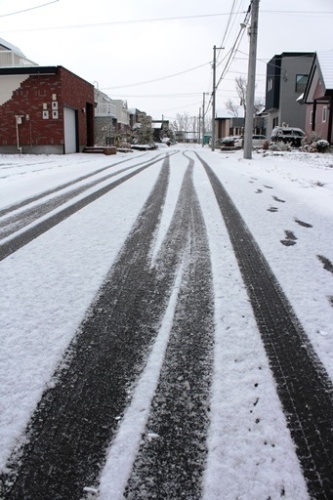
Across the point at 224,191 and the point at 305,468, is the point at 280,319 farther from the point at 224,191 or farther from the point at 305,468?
the point at 224,191

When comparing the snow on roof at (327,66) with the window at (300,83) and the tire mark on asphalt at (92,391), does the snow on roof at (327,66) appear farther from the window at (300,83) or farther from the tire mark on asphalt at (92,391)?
the tire mark on asphalt at (92,391)

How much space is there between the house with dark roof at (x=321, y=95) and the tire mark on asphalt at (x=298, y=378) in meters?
21.9

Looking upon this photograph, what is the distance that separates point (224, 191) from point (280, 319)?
5.40m

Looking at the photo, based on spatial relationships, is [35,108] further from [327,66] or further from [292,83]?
[292,83]

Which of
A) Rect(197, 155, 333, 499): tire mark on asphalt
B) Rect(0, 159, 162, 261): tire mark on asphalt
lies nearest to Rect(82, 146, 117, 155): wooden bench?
Rect(0, 159, 162, 261): tire mark on asphalt

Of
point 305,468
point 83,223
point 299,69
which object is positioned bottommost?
point 305,468

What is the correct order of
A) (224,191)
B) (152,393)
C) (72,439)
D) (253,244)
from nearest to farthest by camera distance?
(72,439) → (152,393) → (253,244) → (224,191)

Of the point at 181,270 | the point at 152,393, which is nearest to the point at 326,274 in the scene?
the point at 181,270

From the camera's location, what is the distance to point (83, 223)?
5.18 metres

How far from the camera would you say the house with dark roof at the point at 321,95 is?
898 inches

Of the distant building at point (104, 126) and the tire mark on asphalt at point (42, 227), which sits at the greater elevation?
the distant building at point (104, 126)

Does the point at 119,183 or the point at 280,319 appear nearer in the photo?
the point at 280,319

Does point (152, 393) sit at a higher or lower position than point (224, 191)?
lower

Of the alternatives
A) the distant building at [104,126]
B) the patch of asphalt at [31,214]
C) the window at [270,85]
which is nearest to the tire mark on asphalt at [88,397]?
the patch of asphalt at [31,214]
